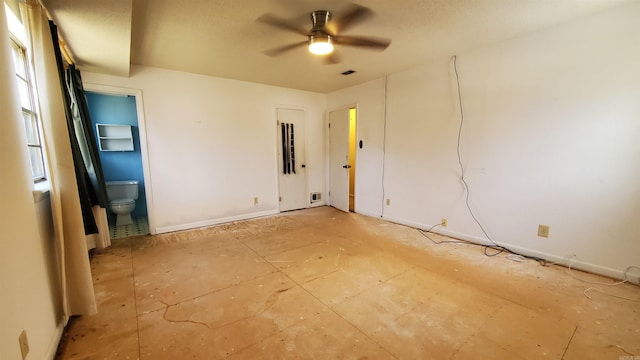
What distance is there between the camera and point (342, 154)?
4910 mm

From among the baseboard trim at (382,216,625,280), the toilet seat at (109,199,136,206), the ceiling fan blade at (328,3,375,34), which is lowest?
the baseboard trim at (382,216,625,280)

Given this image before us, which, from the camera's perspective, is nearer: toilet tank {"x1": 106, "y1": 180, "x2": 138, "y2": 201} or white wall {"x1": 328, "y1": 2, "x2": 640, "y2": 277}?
white wall {"x1": 328, "y1": 2, "x2": 640, "y2": 277}

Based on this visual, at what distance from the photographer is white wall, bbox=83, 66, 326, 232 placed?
355 centimetres

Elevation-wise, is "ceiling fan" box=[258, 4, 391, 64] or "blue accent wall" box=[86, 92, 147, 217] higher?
"ceiling fan" box=[258, 4, 391, 64]

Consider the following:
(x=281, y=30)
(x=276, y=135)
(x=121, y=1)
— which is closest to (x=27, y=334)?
(x=121, y=1)

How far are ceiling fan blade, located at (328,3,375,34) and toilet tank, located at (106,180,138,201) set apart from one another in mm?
3905

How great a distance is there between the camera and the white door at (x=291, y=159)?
187 inches

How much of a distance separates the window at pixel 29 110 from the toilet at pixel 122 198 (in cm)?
188

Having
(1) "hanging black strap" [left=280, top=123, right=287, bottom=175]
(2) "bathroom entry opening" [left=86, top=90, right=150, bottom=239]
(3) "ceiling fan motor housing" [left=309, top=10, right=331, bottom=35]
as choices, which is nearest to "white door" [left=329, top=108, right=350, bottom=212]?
(1) "hanging black strap" [left=280, top=123, right=287, bottom=175]

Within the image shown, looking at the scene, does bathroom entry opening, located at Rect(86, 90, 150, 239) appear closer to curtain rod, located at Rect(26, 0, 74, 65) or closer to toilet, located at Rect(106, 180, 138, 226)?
toilet, located at Rect(106, 180, 138, 226)

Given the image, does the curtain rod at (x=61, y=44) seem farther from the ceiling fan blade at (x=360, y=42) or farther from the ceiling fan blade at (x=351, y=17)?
the ceiling fan blade at (x=360, y=42)

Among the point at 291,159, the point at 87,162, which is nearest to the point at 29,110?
the point at 87,162

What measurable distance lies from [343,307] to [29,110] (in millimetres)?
2924

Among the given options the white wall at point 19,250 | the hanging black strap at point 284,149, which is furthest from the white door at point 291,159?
the white wall at point 19,250
